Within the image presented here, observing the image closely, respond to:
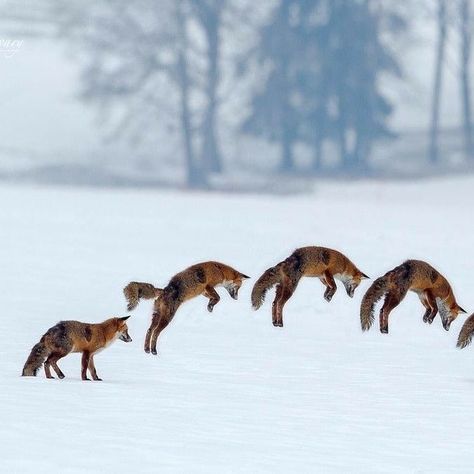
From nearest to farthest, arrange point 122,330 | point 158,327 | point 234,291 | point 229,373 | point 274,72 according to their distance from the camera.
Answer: point 234,291, point 158,327, point 122,330, point 229,373, point 274,72

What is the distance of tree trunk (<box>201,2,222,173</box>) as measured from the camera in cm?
6575

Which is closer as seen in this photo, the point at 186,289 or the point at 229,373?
the point at 186,289

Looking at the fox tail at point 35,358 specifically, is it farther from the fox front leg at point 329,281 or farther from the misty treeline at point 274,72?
the misty treeline at point 274,72

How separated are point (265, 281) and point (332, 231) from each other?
26203mm

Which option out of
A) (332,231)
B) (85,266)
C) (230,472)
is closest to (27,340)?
(230,472)

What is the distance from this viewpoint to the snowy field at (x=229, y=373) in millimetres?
9828

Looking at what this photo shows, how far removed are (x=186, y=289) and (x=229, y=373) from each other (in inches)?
190

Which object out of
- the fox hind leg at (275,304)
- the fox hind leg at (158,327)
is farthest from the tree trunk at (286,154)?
the fox hind leg at (275,304)

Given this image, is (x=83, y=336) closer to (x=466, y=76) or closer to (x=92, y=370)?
(x=92, y=370)

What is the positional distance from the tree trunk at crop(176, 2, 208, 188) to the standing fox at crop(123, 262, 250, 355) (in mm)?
52874

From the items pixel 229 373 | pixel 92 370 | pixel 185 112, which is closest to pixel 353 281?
pixel 92 370

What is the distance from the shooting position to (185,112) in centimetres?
6531

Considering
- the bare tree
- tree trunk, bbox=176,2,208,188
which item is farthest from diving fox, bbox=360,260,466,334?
the bare tree

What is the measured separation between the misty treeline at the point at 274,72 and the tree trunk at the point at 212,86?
1.8 inches
